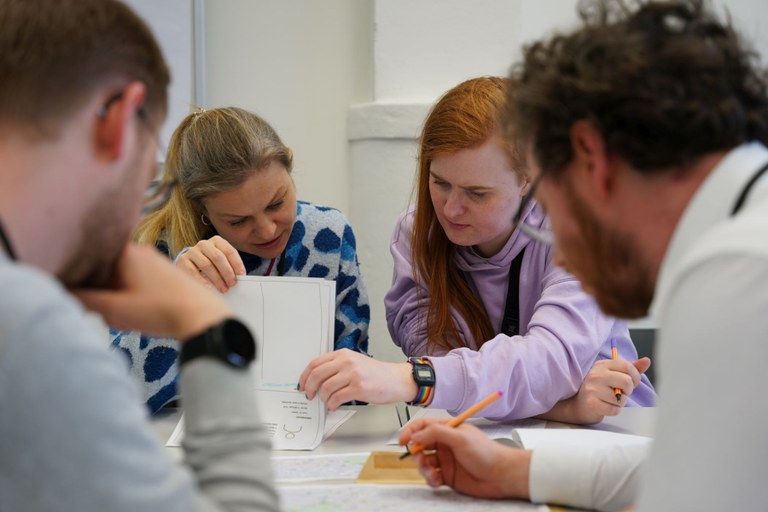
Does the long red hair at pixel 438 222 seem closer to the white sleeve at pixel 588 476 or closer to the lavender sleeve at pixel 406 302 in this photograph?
the lavender sleeve at pixel 406 302

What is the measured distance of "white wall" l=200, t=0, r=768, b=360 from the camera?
9.02 ft

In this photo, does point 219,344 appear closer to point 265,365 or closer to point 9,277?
point 9,277

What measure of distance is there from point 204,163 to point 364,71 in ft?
4.00

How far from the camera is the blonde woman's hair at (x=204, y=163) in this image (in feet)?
6.10

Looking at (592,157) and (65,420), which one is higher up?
(592,157)

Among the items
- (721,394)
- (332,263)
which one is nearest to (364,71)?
(332,263)

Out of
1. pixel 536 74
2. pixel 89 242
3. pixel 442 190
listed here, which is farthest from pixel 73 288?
pixel 442 190

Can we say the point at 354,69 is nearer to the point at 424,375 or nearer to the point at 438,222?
the point at 438,222

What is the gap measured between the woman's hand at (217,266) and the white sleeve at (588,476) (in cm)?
72

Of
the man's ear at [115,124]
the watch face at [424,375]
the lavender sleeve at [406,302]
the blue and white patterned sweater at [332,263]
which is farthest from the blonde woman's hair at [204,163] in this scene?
the man's ear at [115,124]

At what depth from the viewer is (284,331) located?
1.58 meters

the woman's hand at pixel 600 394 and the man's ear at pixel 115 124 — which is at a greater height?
the man's ear at pixel 115 124

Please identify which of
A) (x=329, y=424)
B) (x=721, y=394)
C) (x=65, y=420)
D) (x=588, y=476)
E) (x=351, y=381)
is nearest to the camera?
(x=65, y=420)

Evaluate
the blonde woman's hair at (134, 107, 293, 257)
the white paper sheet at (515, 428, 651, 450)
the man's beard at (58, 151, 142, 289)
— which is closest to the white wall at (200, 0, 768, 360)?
the blonde woman's hair at (134, 107, 293, 257)
